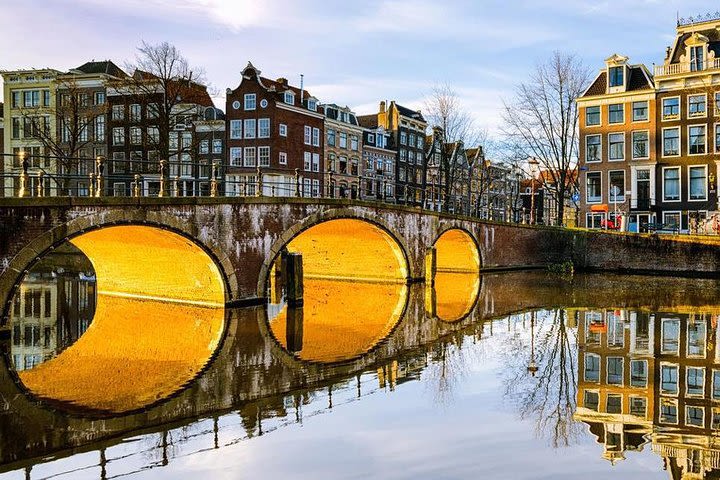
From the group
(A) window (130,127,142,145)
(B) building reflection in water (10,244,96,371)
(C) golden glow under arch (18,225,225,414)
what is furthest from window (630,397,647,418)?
(A) window (130,127,142,145)

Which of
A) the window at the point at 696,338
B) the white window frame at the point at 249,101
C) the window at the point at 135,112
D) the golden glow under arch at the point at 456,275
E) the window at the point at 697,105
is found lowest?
the window at the point at 696,338

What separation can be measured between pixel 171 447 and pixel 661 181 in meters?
36.9

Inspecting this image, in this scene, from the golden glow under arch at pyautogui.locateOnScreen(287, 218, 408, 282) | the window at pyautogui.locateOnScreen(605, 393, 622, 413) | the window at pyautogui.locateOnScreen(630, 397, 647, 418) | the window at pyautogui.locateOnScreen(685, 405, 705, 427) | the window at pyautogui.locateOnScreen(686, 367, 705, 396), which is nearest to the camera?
the window at pyautogui.locateOnScreen(685, 405, 705, 427)

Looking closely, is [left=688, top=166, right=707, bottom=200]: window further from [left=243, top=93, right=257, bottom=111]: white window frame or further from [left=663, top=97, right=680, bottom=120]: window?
[left=243, top=93, right=257, bottom=111]: white window frame

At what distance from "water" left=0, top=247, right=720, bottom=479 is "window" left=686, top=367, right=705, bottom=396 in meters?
0.06

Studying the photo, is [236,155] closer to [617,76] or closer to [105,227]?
[617,76]

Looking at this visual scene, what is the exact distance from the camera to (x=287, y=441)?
7828 millimetres

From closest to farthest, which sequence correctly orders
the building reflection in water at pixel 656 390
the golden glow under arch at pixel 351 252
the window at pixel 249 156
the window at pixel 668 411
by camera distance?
the building reflection in water at pixel 656 390
the window at pixel 668 411
the golden glow under arch at pixel 351 252
the window at pixel 249 156

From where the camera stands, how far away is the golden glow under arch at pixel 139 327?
10164 millimetres

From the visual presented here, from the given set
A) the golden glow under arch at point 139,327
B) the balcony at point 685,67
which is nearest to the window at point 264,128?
the balcony at point 685,67

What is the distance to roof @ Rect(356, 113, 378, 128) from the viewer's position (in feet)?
207

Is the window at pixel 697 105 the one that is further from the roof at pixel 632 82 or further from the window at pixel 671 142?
the roof at pixel 632 82

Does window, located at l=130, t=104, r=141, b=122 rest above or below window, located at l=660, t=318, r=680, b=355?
above

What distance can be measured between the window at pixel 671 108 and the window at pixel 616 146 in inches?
105
